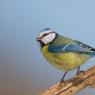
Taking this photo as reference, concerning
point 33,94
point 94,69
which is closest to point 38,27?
point 33,94

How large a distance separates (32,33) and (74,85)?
0.43 metres

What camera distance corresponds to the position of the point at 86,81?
89 cm

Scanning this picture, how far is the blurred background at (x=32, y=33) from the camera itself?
1230mm

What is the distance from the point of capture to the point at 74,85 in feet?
2.86

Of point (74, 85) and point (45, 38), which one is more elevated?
point (45, 38)

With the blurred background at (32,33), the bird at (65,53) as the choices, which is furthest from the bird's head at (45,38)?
the blurred background at (32,33)

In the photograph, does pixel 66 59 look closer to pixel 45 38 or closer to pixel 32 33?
pixel 45 38

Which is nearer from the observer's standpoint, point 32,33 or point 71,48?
point 71,48

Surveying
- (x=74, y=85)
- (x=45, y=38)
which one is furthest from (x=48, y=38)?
(x=74, y=85)

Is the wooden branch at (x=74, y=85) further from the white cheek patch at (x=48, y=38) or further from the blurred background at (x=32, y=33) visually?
the blurred background at (x=32, y=33)

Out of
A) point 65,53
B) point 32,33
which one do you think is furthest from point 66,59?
point 32,33

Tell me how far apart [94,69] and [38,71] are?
0.40m

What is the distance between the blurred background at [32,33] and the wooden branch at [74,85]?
33 cm

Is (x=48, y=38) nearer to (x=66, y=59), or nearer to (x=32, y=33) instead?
(x=66, y=59)
